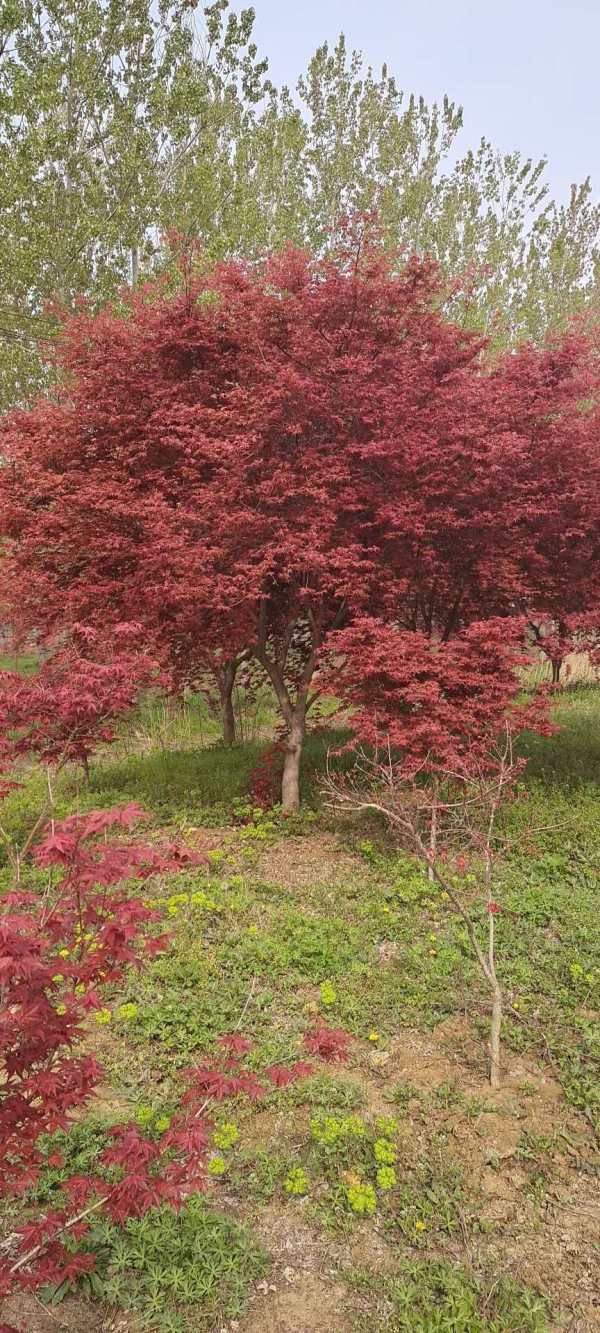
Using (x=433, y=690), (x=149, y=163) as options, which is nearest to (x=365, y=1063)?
(x=433, y=690)

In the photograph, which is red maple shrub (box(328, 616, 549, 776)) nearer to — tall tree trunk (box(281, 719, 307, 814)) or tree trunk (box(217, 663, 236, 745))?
tall tree trunk (box(281, 719, 307, 814))

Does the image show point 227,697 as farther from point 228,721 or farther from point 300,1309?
point 300,1309

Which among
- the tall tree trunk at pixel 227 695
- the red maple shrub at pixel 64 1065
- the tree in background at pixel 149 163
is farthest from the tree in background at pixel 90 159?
the red maple shrub at pixel 64 1065

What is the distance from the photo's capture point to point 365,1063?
13.7ft

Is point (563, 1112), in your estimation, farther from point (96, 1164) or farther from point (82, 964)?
point (82, 964)

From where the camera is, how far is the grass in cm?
293

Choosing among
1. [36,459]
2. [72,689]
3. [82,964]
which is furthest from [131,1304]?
[36,459]

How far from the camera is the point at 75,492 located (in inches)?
277

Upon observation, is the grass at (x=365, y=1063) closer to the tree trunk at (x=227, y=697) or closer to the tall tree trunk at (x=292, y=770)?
the tall tree trunk at (x=292, y=770)

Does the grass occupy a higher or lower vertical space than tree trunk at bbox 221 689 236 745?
lower

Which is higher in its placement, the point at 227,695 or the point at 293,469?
the point at 293,469

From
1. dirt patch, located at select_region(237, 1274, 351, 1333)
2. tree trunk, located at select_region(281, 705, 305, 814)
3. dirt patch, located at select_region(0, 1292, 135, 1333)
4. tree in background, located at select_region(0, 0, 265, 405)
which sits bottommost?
dirt patch, located at select_region(237, 1274, 351, 1333)

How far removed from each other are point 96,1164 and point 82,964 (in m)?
1.30

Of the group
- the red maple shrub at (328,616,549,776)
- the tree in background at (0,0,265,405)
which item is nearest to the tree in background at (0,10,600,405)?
the tree in background at (0,0,265,405)
